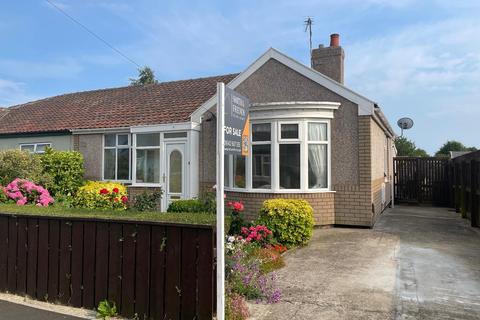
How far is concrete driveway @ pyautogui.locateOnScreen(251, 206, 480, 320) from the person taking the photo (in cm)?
443

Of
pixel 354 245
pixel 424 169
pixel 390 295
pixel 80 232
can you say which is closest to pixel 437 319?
pixel 390 295

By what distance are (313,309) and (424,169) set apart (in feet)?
48.6

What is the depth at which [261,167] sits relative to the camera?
10156mm

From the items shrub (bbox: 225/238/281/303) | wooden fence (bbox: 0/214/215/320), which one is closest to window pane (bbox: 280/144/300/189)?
shrub (bbox: 225/238/281/303)

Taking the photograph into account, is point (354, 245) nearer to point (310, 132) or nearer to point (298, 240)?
point (298, 240)

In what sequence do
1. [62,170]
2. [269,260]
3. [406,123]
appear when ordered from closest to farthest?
[269,260]
[62,170]
[406,123]

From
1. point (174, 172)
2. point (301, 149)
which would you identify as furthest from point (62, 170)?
point (301, 149)

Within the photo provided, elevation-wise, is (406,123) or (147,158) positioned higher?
(406,123)

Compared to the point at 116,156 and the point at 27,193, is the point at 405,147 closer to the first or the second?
the point at 116,156

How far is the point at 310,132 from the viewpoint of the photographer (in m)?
9.95

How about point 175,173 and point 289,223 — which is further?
point 175,173

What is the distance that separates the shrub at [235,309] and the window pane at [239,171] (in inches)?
242

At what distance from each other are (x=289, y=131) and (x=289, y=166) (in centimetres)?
90

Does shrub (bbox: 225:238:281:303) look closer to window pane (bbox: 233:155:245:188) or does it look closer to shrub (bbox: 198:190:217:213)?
shrub (bbox: 198:190:217:213)
